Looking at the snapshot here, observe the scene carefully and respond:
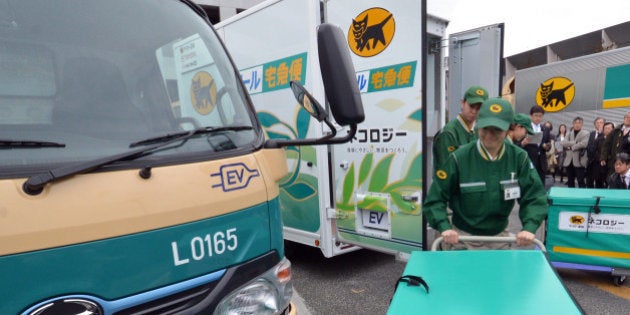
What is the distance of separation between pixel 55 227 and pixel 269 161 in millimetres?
837

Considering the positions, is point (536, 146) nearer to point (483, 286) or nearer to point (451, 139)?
point (451, 139)

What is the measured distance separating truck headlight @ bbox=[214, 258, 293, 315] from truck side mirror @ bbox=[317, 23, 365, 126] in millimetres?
709

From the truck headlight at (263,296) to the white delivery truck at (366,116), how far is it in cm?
175

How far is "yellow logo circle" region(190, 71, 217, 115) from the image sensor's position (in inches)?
Result: 63.9

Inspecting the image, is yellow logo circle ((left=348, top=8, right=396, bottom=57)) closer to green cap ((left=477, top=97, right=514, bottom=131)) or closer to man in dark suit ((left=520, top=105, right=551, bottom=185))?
green cap ((left=477, top=97, right=514, bottom=131))

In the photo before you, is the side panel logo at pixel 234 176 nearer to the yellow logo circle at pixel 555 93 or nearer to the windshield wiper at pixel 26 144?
the windshield wiper at pixel 26 144

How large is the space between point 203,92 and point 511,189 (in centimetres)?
187

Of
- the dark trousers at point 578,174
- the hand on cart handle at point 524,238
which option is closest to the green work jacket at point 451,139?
the hand on cart handle at point 524,238

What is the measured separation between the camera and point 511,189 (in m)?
2.15

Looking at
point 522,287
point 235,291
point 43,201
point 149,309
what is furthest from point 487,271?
point 43,201

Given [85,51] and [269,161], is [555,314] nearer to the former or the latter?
[269,161]

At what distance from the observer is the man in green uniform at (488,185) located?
84.8 inches

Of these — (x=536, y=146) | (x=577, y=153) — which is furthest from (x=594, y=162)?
(x=536, y=146)

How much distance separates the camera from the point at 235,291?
1340mm
